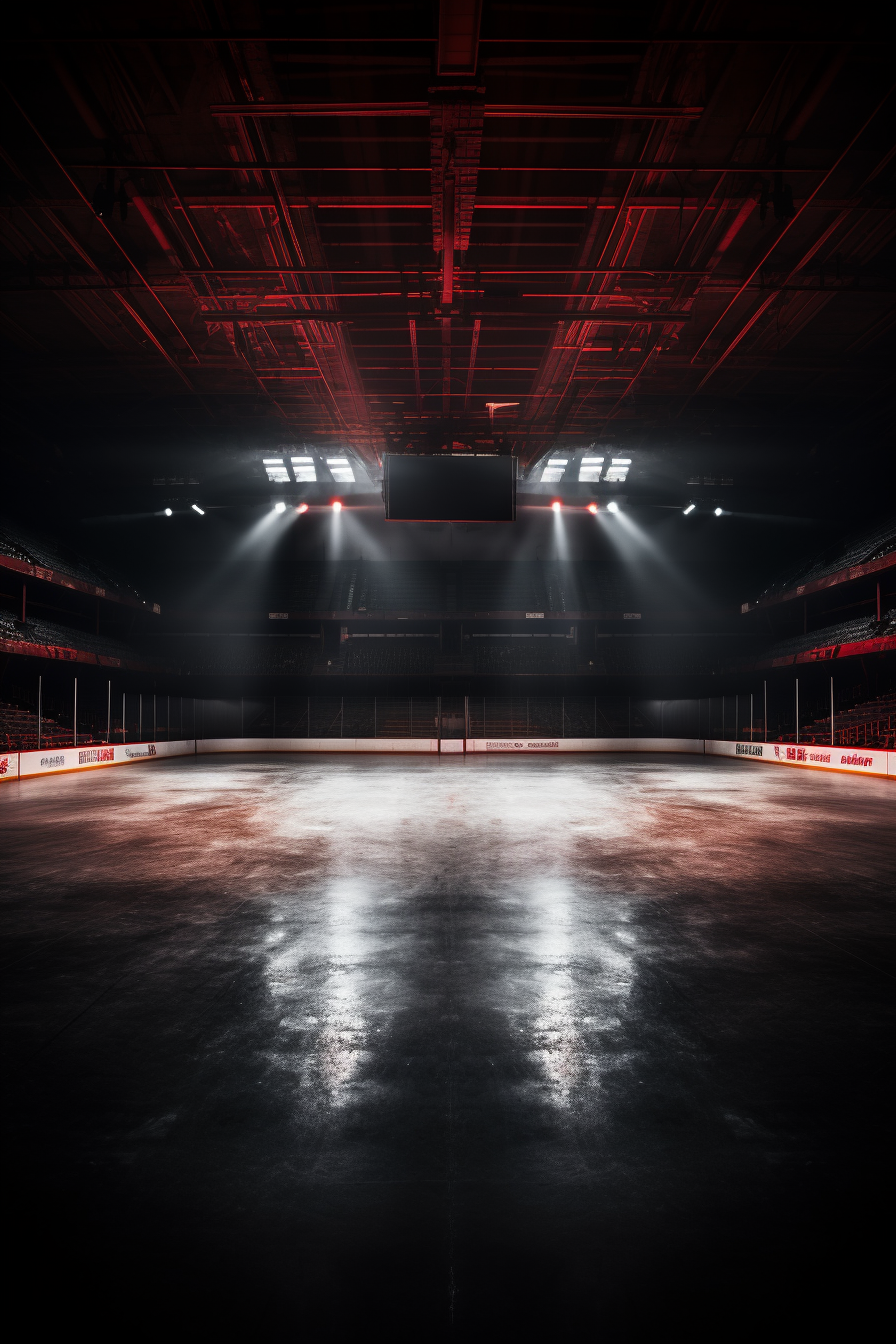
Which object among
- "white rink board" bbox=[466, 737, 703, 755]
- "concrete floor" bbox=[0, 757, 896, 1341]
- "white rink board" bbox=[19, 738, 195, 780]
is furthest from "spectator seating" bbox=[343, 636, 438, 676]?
"concrete floor" bbox=[0, 757, 896, 1341]

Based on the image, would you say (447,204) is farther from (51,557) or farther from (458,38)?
(51,557)

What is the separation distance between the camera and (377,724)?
3344 cm

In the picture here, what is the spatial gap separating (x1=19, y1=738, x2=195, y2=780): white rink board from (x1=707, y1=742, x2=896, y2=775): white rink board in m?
25.3

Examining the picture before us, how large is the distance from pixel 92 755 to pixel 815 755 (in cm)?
2692

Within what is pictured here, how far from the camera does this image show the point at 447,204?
10930mm

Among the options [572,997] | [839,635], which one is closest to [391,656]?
[839,635]

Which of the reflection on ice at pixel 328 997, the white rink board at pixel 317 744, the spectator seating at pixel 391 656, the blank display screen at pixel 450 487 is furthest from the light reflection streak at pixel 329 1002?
the spectator seating at pixel 391 656

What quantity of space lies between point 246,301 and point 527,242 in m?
6.04

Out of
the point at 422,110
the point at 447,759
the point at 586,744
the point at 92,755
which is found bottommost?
the point at 447,759

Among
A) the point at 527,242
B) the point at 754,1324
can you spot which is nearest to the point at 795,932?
the point at 754,1324

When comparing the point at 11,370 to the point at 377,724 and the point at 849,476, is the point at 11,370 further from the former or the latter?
the point at 849,476

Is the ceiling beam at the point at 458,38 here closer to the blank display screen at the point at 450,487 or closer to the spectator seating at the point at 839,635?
the blank display screen at the point at 450,487

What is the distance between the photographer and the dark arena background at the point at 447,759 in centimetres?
253

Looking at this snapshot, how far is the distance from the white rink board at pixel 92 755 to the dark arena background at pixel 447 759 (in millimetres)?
273
